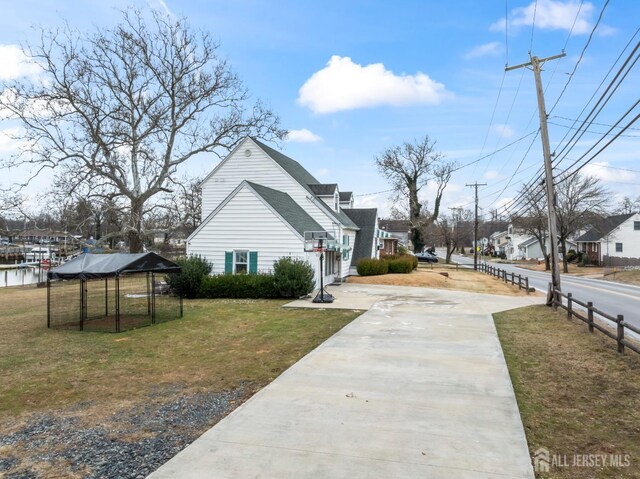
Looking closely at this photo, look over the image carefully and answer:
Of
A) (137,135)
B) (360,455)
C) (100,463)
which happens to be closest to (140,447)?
(100,463)

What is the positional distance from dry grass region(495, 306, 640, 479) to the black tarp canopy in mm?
10167

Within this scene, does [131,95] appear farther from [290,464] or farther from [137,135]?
[290,464]

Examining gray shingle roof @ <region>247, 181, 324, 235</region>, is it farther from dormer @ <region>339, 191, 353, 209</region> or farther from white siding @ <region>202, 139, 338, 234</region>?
dormer @ <region>339, 191, 353, 209</region>

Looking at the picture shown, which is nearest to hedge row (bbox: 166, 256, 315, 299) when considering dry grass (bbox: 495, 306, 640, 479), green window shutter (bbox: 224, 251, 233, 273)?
green window shutter (bbox: 224, 251, 233, 273)

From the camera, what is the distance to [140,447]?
196 inches

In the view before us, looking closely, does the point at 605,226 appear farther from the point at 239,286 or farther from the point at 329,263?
the point at 239,286

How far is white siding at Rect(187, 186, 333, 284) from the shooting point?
2080 cm

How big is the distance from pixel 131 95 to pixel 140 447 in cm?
3176

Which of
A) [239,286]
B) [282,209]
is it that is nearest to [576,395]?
[239,286]

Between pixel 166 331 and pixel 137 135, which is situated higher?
pixel 137 135

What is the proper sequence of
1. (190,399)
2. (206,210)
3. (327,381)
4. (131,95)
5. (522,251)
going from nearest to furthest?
(190,399) → (327,381) → (206,210) → (131,95) → (522,251)

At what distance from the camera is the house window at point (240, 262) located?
70.0 feet

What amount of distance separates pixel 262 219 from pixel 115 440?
1619 cm

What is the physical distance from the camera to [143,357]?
9.34 m
